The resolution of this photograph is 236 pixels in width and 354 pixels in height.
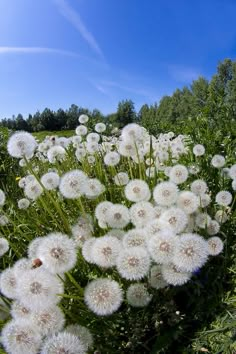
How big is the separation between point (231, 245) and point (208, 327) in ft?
2.93

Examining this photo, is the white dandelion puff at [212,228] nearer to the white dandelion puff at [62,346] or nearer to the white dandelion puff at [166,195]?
the white dandelion puff at [166,195]

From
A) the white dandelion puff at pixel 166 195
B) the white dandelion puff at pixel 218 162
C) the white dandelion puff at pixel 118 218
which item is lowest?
the white dandelion puff at pixel 118 218

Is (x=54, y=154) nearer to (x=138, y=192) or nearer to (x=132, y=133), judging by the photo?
(x=132, y=133)

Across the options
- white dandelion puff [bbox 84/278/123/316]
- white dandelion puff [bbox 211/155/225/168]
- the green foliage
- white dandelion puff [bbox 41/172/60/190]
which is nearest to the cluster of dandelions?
white dandelion puff [bbox 84/278/123/316]

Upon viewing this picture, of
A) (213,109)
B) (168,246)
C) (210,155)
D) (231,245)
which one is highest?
(213,109)

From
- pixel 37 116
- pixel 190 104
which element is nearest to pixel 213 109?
pixel 190 104

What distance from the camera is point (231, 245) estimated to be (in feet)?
8.34

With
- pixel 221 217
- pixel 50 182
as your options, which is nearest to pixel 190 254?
pixel 221 217

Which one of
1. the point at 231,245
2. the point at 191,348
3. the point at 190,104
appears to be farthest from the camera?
the point at 190,104

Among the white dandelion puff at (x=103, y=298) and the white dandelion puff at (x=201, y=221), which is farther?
the white dandelion puff at (x=201, y=221)

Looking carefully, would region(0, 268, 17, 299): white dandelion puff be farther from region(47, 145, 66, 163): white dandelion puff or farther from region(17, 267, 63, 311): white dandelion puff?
region(47, 145, 66, 163): white dandelion puff

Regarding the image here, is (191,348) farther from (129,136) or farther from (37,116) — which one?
(37,116)

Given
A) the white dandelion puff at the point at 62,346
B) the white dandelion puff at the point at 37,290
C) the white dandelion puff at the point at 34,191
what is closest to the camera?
the white dandelion puff at the point at 62,346

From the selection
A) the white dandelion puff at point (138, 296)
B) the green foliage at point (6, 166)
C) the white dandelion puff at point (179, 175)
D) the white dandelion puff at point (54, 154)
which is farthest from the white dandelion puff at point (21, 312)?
the green foliage at point (6, 166)
